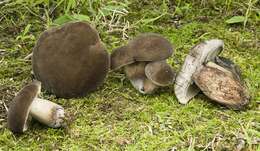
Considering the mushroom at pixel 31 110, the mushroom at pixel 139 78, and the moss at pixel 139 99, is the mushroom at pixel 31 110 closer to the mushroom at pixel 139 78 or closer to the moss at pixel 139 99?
the moss at pixel 139 99

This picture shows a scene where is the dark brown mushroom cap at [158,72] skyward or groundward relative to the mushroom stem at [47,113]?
skyward

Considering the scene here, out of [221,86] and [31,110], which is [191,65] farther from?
[31,110]

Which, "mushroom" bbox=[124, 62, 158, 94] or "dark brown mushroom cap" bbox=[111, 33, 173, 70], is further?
"mushroom" bbox=[124, 62, 158, 94]

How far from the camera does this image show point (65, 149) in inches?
117

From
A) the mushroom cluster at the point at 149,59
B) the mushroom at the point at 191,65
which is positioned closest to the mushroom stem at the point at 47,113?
the mushroom cluster at the point at 149,59

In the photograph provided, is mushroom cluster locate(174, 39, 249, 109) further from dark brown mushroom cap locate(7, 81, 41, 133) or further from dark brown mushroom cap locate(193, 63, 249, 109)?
dark brown mushroom cap locate(7, 81, 41, 133)

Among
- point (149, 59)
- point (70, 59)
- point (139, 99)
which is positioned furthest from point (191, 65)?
point (70, 59)

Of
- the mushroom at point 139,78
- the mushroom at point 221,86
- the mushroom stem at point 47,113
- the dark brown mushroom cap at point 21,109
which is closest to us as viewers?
the dark brown mushroom cap at point 21,109

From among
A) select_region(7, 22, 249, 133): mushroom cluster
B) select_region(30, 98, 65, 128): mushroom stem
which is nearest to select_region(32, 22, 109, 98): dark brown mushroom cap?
select_region(7, 22, 249, 133): mushroom cluster

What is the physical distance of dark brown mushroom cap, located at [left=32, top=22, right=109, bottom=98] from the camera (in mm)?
3285

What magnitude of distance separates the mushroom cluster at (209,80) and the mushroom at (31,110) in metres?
0.77

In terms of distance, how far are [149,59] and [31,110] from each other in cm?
77

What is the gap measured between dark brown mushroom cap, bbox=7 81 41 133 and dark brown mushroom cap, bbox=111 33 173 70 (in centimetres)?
62

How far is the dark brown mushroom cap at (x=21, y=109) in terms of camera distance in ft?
9.66
